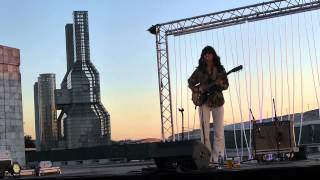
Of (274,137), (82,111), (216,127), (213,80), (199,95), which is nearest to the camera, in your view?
(213,80)

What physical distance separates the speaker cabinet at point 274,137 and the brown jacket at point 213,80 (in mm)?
1308

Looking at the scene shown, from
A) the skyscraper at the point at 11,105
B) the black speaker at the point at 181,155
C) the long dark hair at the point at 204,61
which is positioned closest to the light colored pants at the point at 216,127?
the long dark hair at the point at 204,61

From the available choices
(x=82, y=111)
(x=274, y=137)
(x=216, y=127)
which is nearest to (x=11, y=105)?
(x=274, y=137)

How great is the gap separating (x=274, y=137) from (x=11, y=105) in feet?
101

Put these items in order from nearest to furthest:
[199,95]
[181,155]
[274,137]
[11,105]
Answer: [181,155]
[199,95]
[274,137]
[11,105]

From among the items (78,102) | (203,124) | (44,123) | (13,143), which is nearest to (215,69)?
(203,124)

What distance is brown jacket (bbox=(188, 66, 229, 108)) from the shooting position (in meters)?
6.98

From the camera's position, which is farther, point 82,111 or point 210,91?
point 82,111

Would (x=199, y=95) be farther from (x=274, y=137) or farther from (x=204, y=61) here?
(x=274, y=137)

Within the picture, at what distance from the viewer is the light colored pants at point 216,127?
23.2 ft

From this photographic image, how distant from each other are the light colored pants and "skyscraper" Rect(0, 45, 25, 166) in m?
30.5

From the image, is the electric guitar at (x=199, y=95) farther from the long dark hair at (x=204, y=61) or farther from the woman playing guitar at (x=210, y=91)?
the long dark hair at (x=204, y=61)

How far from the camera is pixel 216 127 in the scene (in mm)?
7215

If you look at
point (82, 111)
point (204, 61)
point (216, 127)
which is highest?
point (82, 111)
